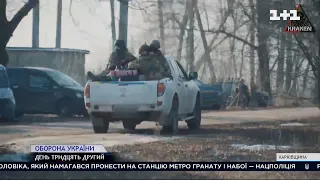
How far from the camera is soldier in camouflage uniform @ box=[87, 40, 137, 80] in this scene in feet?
27.8

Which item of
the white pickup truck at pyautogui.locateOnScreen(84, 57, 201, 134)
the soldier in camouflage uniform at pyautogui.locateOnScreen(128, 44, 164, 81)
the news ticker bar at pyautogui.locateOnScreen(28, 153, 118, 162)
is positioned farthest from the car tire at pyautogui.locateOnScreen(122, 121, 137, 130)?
the news ticker bar at pyautogui.locateOnScreen(28, 153, 118, 162)

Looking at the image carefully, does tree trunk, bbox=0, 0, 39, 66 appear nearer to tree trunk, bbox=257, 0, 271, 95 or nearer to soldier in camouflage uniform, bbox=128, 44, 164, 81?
soldier in camouflage uniform, bbox=128, 44, 164, 81

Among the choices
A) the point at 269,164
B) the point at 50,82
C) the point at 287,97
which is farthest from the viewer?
the point at 50,82

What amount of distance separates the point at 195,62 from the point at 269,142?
157 cm

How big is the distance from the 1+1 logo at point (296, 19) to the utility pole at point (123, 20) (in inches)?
66.1

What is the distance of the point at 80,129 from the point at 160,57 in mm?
1325

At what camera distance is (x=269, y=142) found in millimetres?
8477

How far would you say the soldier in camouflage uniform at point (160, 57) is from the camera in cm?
853

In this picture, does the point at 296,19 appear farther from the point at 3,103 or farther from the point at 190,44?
the point at 3,103

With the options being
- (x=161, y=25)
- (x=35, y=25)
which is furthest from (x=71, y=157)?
(x=161, y=25)

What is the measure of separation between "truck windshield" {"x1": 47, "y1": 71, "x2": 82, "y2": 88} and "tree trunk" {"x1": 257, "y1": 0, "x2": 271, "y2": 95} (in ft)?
8.02

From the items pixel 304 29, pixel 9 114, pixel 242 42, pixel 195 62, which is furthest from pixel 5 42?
pixel 304 29

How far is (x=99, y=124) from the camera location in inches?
364

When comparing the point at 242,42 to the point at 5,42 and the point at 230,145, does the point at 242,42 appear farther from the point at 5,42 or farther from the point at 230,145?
the point at 5,42
